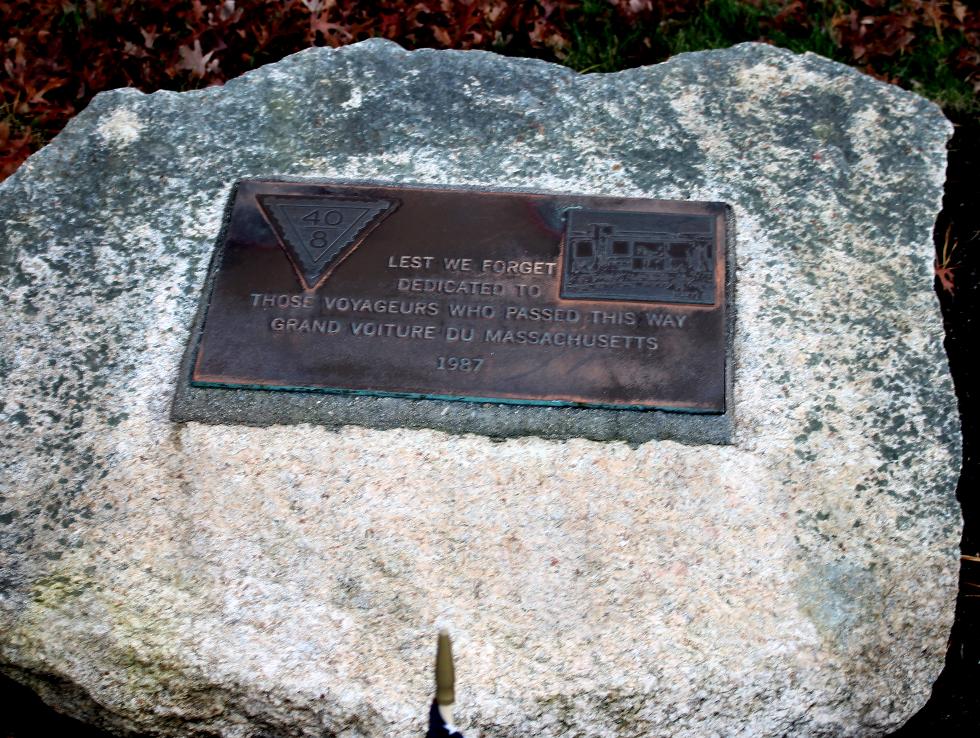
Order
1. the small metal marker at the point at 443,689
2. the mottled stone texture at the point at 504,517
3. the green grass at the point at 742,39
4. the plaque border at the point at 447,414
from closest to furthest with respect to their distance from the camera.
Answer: the small metal marker at the point at 443,689
the mottled stone texture at the point at 504,517
the plaque border at the point at 447,414
the green grass at the point at 742,39

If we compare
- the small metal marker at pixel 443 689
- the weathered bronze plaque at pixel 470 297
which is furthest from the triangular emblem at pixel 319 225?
the small metal marker at pixel 443 689

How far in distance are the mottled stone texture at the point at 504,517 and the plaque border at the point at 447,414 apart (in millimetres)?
33

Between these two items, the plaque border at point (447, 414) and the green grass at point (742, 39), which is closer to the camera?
the plaque border at point (447, 414)

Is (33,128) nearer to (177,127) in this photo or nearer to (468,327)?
(177,127)

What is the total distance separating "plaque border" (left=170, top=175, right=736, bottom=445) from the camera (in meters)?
2.24

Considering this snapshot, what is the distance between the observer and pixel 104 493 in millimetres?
2203

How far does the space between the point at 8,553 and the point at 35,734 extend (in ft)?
1.87

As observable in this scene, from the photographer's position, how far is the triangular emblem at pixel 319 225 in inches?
97.7

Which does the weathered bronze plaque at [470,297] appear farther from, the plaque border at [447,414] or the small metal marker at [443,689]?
the small metal marker at [443,689]

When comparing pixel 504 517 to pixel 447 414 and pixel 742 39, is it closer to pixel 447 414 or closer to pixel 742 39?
pixel 447 414

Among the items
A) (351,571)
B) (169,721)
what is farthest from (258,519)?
(169,721)

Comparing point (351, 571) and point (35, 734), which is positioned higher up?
point (351, 571)

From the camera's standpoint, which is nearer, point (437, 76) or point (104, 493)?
point (104, 493)

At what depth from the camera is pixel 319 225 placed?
254 centimetres
